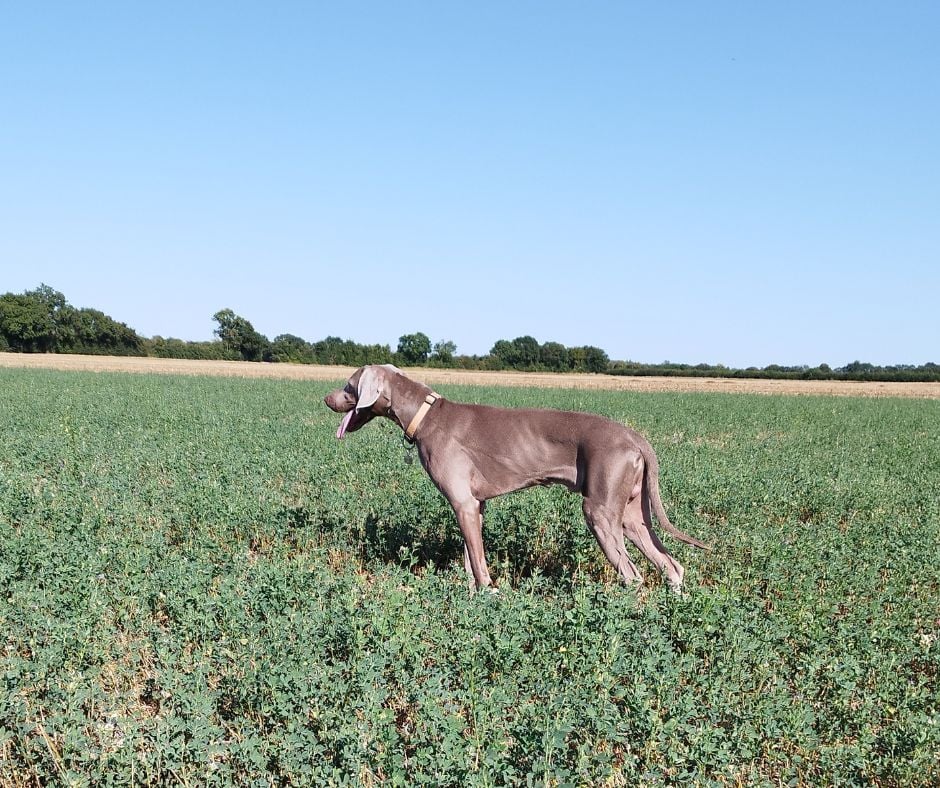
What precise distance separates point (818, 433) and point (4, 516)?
Result: 1797 centimetres

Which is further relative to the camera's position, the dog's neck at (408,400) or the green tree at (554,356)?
the green tree at (554,356)

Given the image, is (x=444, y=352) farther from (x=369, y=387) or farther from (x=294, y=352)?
(x=369, y=387)

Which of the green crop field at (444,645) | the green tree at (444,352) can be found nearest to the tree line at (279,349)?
the green tree at (444,352)

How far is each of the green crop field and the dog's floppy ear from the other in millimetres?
1332

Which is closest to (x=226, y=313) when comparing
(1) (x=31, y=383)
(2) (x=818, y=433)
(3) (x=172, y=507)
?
(1) (x=31, y=383)

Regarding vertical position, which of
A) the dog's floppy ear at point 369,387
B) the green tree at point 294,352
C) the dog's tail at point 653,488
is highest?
the green tree at point 294,352

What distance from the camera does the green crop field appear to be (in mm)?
3428

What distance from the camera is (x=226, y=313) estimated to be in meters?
104

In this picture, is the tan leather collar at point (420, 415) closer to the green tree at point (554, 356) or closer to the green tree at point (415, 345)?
the green tree at point (554, 356)

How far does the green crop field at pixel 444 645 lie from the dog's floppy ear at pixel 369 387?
1.33 meters

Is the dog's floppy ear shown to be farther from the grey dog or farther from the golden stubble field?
the golden stubble field

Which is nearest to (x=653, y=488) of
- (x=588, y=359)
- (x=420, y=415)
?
(x=420, y=415)

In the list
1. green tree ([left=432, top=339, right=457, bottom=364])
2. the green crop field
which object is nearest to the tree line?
green tree ([left=432, top=339, right=457, bottom=364])

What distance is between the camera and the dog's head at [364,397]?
248 inches
